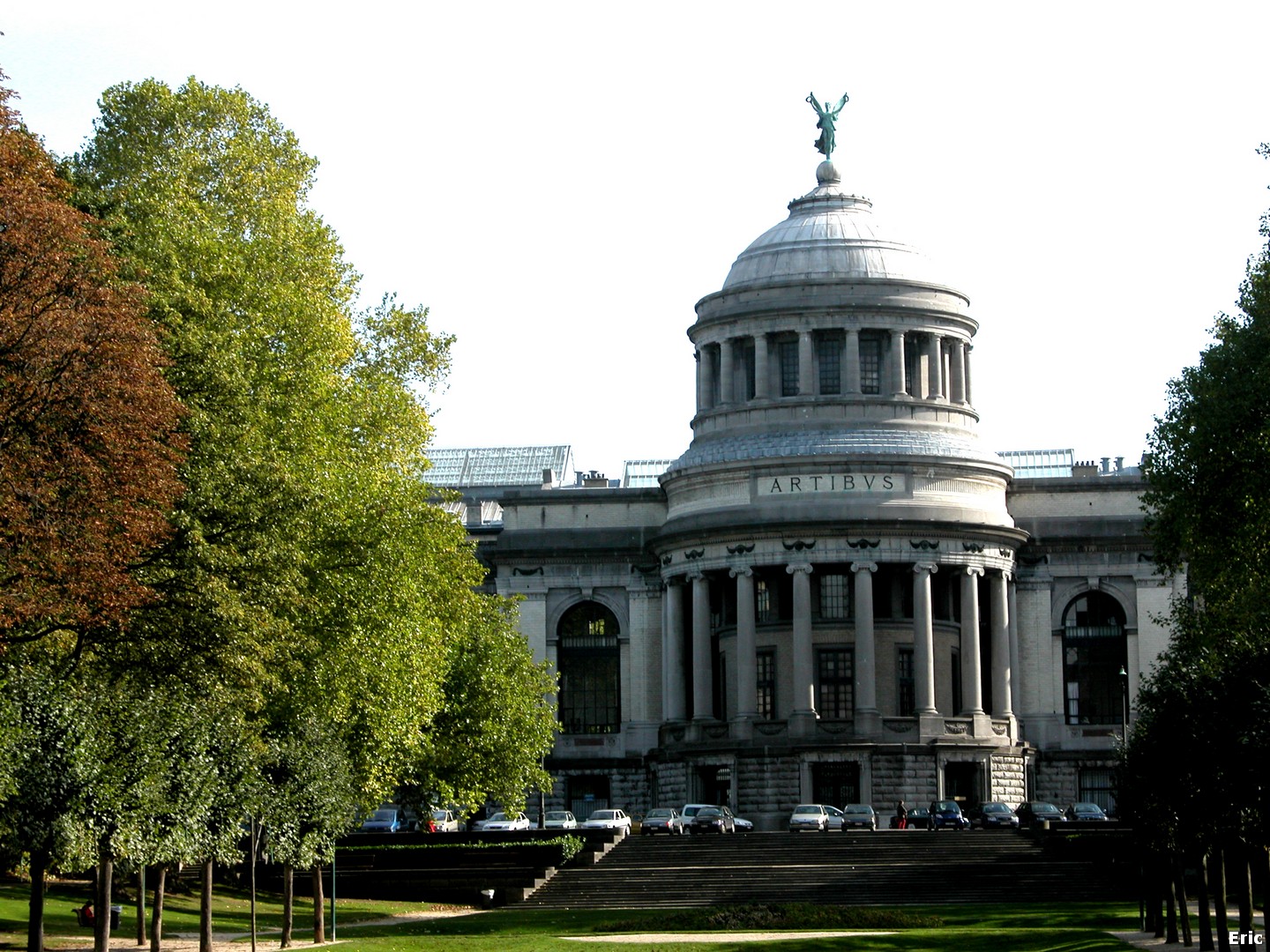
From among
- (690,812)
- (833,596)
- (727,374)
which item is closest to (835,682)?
(833,596)

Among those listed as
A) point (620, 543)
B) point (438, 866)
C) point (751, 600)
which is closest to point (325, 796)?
point (438, 866)

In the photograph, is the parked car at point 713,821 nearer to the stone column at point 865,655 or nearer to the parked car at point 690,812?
the parked car at point 690,812

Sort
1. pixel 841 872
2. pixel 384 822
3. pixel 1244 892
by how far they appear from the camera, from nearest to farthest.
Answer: pixel 1244 892
pixel 841 872
pixel 384 822

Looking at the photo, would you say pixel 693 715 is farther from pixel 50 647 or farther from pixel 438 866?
pixel 50 647

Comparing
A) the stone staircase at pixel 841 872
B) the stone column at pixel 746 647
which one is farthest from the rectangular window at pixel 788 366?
the stone staircase at pixel 841 872

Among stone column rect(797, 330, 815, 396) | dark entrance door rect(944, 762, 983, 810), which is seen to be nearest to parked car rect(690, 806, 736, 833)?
dark entrance door rect(944, 762, 983, 810)

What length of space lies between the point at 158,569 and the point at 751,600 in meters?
60.5

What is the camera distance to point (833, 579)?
348 ft

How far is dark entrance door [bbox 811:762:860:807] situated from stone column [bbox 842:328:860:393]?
1978 cm

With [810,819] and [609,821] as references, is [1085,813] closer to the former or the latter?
[810,819]

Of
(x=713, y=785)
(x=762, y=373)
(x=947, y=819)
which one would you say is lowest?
(x=947, y=819)

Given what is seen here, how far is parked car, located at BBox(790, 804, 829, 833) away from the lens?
89875 millimetres

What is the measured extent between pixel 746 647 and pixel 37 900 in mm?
66481

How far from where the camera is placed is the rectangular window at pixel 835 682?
105 m
